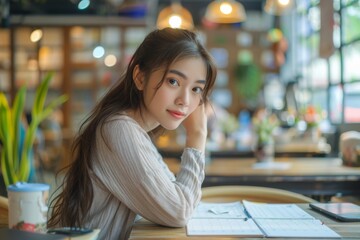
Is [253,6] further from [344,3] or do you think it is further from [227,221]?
[227,221]

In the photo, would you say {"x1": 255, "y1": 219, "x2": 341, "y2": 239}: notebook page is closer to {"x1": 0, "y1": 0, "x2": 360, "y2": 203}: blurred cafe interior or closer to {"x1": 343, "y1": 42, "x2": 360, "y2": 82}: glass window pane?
{"x1": 0, "y1": 0, "x2": 360, "y2": 203}: blurred cafe interior

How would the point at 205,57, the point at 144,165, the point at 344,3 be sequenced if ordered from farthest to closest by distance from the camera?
the point at 344,3
the point at 205,57
the point at 144,165

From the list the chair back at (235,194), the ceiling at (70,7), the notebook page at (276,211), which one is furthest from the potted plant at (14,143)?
the ceiling at (70,7)

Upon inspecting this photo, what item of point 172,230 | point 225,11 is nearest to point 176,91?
point 172,230

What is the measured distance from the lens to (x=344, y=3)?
22.7ft

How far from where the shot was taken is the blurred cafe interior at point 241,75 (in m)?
3.98

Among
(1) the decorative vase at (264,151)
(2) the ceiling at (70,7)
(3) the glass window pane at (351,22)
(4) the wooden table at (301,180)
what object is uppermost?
(2) the ceiling at (70,7)

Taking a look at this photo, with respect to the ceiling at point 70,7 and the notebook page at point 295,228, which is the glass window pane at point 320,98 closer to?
the ceiling at point 70,7

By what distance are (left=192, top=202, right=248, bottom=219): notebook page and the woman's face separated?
0.32m

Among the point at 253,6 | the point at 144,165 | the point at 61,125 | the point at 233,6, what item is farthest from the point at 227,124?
the point at 253,6

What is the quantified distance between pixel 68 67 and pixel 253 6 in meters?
4.86

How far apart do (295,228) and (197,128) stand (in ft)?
1.66

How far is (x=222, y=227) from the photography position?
1664mm

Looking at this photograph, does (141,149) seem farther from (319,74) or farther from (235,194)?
(319,74)
